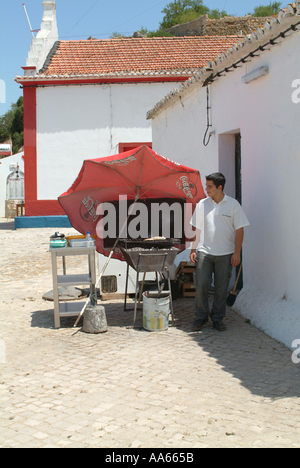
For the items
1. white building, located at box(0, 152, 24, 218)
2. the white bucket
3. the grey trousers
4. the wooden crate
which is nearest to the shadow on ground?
the white bucket

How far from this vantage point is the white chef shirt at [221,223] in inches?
218

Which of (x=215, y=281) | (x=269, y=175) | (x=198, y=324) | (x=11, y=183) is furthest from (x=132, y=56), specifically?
(x=198, y=324)

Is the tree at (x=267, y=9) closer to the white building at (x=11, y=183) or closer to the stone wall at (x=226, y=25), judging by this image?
the stone wall at (x=226, y=25)

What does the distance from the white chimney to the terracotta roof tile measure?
328 mm

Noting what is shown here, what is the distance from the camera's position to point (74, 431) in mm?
3275

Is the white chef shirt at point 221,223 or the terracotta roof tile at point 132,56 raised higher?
Result: the terracotta roof tile at point 132,56

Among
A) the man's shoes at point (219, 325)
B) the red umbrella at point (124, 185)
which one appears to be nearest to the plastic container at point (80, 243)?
the red umbrella at point (124, 185)

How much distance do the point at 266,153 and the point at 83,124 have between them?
12748 millimetres

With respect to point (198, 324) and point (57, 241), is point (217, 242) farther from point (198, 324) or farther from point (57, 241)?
point (57, 241)

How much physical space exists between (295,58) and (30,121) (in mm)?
14113

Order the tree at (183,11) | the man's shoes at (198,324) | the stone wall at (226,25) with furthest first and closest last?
1. the tree at (183,11)
2. the stone wall at (226,25)
3. the man's shoes at (198,324)

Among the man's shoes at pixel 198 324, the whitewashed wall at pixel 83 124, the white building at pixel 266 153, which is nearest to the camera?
the white building at pixel 266 153

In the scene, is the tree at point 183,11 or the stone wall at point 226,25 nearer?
the stone wall at point 226,25

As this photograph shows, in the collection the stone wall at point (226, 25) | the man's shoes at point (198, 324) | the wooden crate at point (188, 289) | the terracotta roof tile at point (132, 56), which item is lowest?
the man's shoes at point (198, 324)
